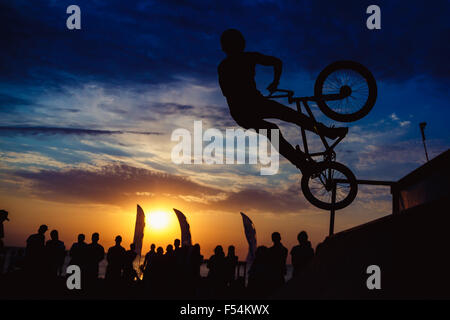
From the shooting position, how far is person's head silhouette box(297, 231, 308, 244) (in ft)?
24.5

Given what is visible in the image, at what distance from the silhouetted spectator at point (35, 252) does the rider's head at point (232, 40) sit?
6.37 meters

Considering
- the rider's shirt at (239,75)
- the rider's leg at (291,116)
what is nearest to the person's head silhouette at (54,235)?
the rider's shirt at (239,75)

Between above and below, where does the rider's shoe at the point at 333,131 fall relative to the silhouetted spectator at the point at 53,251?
above

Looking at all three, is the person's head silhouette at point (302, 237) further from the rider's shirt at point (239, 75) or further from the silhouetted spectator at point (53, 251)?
the silhouetted spectator at point (53, 251)

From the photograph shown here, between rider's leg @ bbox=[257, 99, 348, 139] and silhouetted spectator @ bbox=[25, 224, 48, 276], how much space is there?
629 centimetres

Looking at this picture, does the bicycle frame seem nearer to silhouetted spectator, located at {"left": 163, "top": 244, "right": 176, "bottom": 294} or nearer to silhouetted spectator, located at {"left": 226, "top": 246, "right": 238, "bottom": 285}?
silhouetted spectator, located at {"left": 226, "top": 246, "right": 238, "bottom": 285}

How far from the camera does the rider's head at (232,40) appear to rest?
6.17 meters

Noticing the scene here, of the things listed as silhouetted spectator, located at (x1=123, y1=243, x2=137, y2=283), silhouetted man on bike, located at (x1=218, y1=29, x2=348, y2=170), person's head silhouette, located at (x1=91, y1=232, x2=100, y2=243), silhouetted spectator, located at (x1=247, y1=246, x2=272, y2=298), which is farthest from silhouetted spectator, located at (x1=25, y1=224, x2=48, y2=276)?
silhouetted man on bike, located at (x1=218, y1=29, x2=348, y2=170)

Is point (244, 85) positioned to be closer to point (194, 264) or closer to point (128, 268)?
point (194, 264)

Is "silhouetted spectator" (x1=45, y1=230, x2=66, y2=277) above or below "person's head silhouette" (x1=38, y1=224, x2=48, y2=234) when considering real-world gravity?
below

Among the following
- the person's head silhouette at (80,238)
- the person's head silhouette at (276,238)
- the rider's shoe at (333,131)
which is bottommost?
the person's head silhouette at (80,238)

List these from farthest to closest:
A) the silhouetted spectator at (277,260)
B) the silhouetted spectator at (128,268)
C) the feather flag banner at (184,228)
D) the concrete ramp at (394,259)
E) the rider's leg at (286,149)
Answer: the feather flag banner at (184,228) → the silhouetted spectator at (128,268) → the silhouetted spectator at (277,260) → the rider's leg at (286,149) → the concrete ramp at (394,259)
